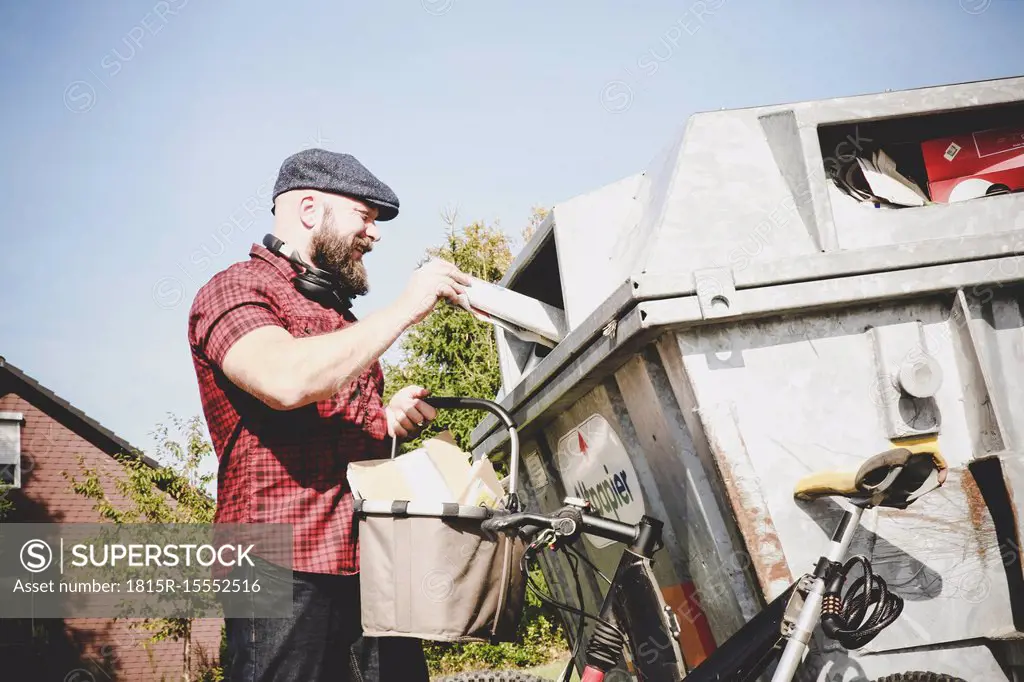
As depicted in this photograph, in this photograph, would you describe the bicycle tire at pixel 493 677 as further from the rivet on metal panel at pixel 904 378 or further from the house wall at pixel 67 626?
the house wall at pixel 67 626

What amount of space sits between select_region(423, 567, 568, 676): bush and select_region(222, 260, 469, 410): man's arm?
20.8 feet

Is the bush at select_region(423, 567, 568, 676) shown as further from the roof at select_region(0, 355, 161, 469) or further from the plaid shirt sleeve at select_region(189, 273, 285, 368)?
the roof at select_region(0, 355, 161, 469)

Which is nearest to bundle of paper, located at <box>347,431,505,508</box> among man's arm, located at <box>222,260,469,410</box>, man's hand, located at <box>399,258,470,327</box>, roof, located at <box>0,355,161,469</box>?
man's arm, located at <box>222,260,469,410</box>

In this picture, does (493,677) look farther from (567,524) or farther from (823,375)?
(823,375)

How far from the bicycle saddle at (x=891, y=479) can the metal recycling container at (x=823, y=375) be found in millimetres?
171

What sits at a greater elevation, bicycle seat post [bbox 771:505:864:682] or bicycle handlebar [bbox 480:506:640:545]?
bicycle handlebar [bbox 480:506:640:545]

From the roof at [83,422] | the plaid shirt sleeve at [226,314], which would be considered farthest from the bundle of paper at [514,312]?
the roof at [83,422]

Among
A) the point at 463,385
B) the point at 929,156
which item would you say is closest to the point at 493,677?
the point at 929,156

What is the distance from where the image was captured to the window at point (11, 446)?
548 inches

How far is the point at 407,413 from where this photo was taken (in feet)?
7.91

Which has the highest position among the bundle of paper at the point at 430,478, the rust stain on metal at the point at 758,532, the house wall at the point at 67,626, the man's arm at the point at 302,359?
the house wall at the point at 67,626

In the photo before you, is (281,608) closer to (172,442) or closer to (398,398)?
(398,398)

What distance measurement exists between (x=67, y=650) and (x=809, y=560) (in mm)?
14595

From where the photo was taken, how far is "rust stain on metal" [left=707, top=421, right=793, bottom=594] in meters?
2.01
